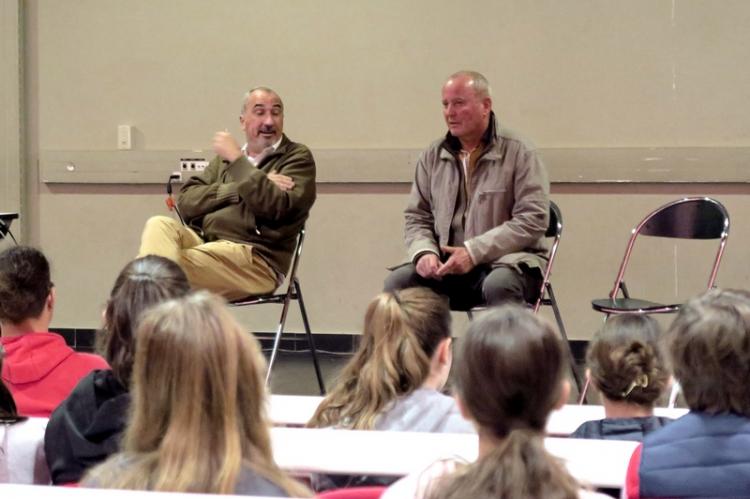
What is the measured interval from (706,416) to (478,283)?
207 centimetres

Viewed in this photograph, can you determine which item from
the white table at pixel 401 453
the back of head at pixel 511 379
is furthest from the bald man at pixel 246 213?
the back of head at pixel 511 379

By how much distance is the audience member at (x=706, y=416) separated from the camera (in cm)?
139

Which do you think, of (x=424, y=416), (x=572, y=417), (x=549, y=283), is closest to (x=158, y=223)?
(x=549, y=283)

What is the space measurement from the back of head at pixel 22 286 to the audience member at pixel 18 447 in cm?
60

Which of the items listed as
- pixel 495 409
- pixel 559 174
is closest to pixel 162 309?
pixel 495 409

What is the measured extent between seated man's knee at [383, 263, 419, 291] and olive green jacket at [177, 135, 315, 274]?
48 cm

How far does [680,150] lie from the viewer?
4.55m

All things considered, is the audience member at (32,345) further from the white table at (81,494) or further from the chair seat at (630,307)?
the chair seat at (630,307)

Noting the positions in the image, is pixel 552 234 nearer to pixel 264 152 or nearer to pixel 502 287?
pixel 502 287

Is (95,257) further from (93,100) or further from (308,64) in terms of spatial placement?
(308,64)

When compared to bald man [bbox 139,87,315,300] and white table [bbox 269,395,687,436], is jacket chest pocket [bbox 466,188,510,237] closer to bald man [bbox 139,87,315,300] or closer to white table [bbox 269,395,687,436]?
bald man [bbox 139,87,315,300]

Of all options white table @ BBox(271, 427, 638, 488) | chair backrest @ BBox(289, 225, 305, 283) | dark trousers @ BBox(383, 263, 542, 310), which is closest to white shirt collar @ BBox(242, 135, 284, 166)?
chair backrest @ BBox(289, 225, 305, 283)

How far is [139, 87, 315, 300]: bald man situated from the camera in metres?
3.64

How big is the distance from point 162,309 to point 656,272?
373 centimetres
